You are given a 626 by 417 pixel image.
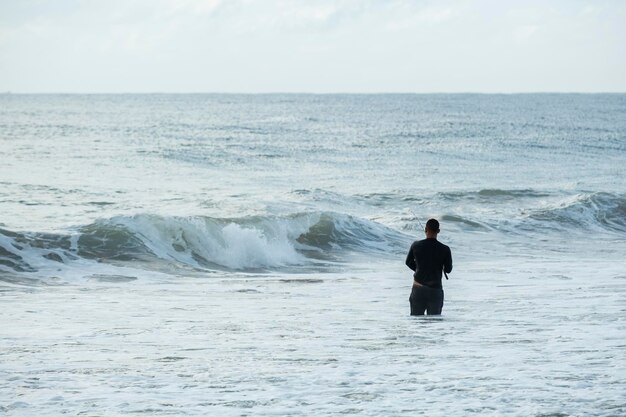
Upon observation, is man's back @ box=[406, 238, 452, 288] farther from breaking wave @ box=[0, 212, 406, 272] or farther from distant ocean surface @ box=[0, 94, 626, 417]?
breaking wave @ box=[0, 212, 406, 272]

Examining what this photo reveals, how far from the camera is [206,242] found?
19594 millimetres

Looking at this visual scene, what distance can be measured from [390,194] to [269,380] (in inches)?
880

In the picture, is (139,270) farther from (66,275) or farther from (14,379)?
(14,379)

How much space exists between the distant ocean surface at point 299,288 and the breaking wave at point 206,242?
60mm

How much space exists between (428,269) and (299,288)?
14.9 feet

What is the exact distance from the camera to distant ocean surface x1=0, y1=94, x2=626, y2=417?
719cm

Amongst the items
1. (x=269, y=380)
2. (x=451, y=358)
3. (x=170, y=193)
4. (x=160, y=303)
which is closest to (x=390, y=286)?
(x=160, y=303)

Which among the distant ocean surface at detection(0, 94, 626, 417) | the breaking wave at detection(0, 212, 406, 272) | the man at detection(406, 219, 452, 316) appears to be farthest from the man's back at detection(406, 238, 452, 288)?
the breaking wave at detection(0, 212, 406, 272)

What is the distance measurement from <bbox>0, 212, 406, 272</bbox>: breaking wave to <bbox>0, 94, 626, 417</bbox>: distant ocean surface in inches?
2.4

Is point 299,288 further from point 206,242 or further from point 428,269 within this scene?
point 206,242

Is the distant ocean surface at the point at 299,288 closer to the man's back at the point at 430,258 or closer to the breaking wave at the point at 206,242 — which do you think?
the breaking wave at the point at 206,242

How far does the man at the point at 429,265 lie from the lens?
34.1 feet

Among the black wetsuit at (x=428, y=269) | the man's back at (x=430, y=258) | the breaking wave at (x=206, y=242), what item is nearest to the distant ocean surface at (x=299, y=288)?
the breaking wave at (x=206, y=242)

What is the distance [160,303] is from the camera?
497 inches
